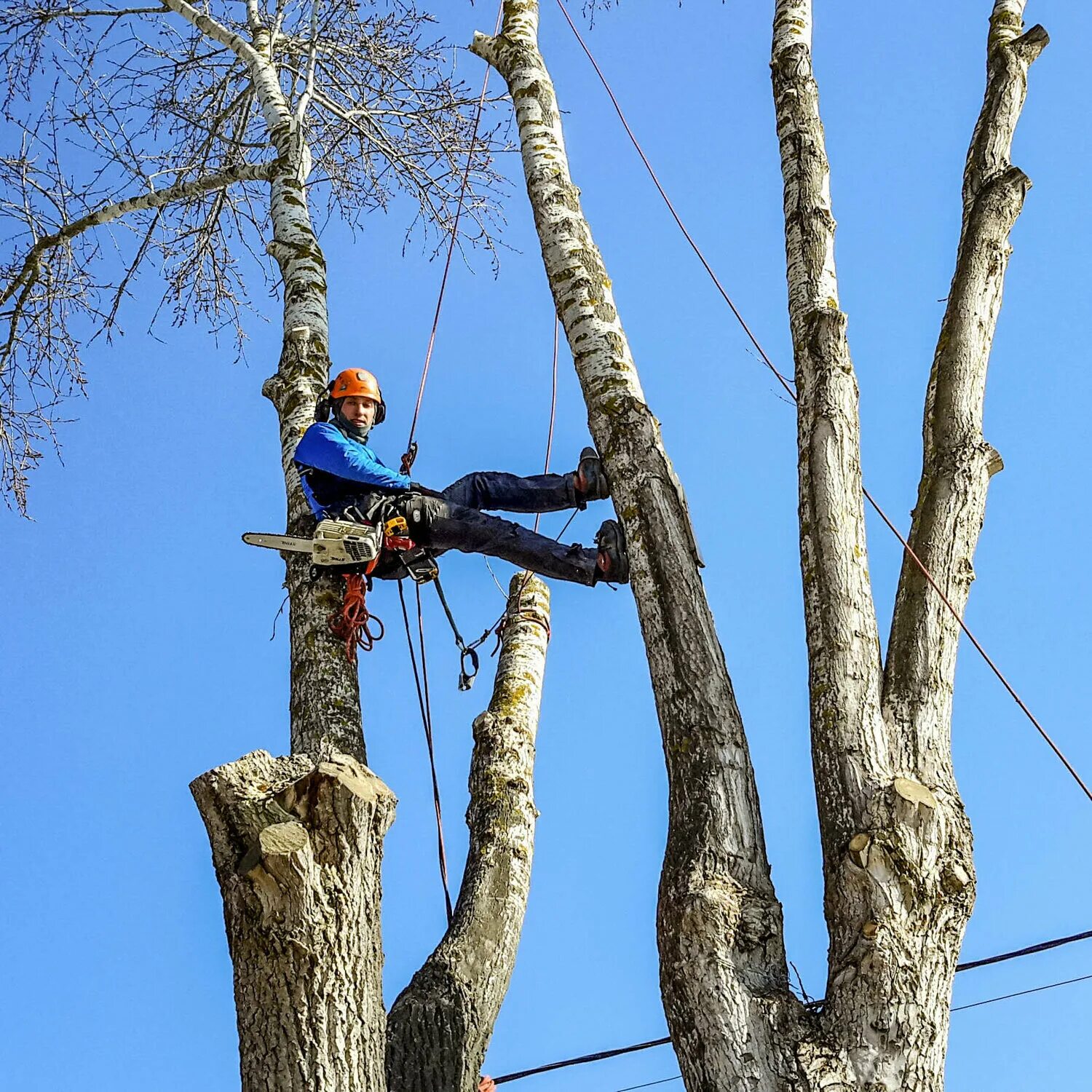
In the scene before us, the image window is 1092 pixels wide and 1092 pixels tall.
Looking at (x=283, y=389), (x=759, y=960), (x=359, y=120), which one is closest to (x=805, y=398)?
(x=759, y=960)

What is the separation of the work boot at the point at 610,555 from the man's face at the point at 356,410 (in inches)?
41.0

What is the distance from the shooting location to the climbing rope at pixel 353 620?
3.92 metres

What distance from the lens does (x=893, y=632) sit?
10.1ft

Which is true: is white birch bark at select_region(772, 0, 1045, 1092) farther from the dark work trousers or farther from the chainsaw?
the chainsaw

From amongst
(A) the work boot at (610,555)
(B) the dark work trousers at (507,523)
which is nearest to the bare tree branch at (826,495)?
(A) the work boot at (610,555)

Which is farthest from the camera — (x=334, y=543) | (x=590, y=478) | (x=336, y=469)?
(x=590, y=478)

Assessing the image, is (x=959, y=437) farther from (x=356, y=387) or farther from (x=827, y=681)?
(x=356, y=387)

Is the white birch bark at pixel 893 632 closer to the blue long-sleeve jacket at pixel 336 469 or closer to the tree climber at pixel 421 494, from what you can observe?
the tree climber at pixel 421 494

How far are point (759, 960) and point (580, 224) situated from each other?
2479 millimetres

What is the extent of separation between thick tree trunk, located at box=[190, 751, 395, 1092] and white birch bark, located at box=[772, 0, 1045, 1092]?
88 cm

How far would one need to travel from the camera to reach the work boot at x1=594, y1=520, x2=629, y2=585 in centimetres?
414

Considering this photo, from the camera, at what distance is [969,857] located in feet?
8.72

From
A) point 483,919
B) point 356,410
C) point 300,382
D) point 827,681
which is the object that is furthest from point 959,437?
point 300,382

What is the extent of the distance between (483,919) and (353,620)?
1044mm
